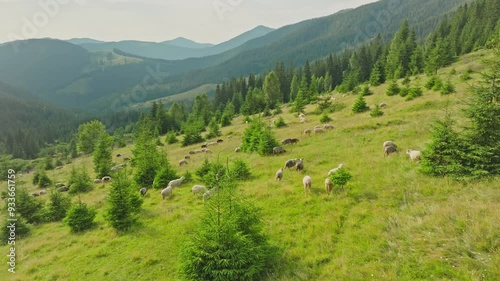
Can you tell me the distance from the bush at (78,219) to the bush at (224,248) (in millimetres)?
12737

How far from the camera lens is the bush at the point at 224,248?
9.20m

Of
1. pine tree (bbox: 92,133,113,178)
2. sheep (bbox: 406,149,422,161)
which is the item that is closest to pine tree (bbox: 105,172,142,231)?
sheep (bbox: 406,149,422,161)

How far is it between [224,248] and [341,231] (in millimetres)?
4938

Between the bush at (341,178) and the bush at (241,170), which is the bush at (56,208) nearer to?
the bush at (241,170)

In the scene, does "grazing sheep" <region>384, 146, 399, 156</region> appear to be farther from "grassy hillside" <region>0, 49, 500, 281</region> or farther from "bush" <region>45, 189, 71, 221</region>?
"bush" <region>45, 189, 71, 221</region>

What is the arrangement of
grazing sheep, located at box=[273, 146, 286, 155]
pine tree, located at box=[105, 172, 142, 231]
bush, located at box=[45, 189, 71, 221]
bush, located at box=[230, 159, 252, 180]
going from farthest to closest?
1. grazing sheep, located at box=[273, 146, 286, 155]
2. bush, located at box=[45, 189, 71, 221]
3. bush, located at box=[230, 159, 252, 180]
4. pine tree, located at box=[105, 172, 142, 231]

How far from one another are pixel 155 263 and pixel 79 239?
27.6 ft

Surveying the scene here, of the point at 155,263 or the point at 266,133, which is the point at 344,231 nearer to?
the point at 155,263

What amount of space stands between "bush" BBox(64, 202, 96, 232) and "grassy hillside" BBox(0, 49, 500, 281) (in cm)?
67

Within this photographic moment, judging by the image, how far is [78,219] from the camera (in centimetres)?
1866

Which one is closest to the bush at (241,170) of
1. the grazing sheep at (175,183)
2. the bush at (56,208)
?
the grazing sheep at (175,183)

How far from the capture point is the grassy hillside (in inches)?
322

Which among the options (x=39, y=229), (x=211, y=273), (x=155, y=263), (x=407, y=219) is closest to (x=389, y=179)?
(x=407, y=219)

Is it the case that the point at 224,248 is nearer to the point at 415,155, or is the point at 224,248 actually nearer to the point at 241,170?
the point at 241,170
